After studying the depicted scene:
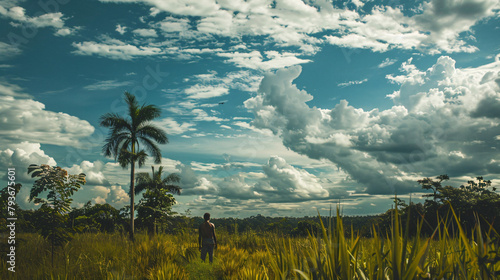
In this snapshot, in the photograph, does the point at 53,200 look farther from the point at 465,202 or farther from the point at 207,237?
the point at 465,202

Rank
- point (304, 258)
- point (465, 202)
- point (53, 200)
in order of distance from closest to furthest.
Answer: point (304, 258), point (53, 200), point (465, 202)

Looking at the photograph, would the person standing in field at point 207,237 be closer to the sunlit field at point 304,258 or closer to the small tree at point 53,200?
the sunlit field at point 304,258

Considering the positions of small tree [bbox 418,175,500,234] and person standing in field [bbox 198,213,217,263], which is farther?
small tree [bbox 418,175,500,234]

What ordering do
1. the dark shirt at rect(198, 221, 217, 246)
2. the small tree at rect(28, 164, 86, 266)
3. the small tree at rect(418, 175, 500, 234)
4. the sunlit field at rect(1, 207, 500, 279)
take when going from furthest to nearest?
the small tree at rect(418, 175, 500, 234)
the dark shirt at rect(198, 221, 217, 246)
the small tree at rect(28, 164, 86, 266)
the sunlit field at rect(1, 207, 500, 279)

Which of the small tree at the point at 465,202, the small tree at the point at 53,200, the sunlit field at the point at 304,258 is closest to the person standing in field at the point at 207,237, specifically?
the sunlit field at the point at 304,258

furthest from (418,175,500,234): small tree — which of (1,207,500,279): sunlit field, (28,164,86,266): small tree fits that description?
(28,164,86,266): small tree

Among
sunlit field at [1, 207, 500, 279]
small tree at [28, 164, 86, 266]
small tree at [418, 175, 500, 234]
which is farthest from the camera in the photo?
small tree at [418, 175, 500, 234]

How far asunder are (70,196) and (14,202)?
4.48 feet

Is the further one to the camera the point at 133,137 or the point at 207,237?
the point at 133,137

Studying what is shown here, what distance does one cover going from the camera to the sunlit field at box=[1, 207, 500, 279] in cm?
230

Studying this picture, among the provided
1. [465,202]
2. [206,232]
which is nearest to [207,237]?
[206,232]

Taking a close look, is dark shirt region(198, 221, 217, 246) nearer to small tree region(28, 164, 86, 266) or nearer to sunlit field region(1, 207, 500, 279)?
sunlit field region(1, 207, 500, 279)

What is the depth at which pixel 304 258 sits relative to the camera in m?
2.83

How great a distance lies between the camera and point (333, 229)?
8.91 feet
